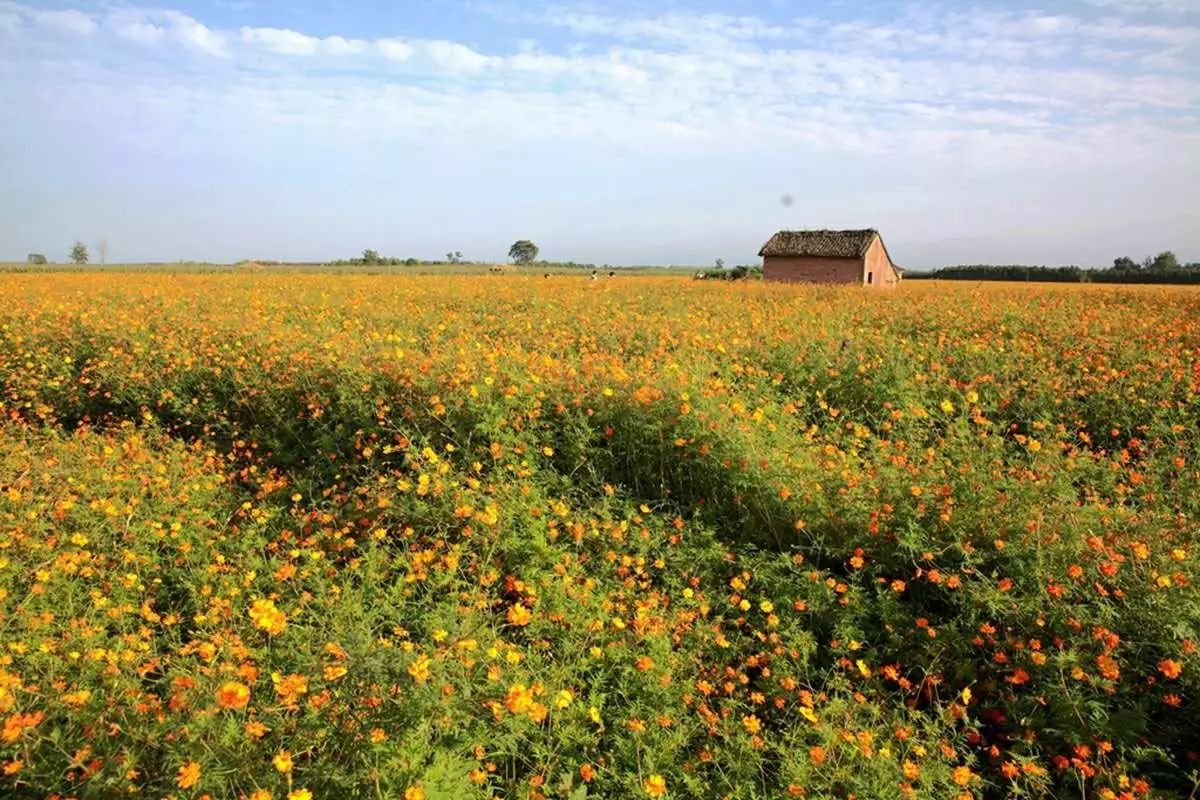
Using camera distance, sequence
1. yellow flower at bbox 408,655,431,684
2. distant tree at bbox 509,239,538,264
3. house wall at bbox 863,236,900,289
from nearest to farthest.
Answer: yellow flower at bbox 408,655,431,684
house wall at bbox 863,236,900,289
distant tree at bbox 509,239,538,264

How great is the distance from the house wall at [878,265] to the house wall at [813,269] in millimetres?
526

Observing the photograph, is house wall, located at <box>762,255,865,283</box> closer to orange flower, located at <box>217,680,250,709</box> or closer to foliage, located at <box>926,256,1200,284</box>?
foliage, located at <box>926,256,1200,284</box>

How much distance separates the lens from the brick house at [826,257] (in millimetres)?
29406

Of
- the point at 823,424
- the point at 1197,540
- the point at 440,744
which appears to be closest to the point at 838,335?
the point at 823,424

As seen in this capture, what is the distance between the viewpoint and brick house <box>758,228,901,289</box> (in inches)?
1158

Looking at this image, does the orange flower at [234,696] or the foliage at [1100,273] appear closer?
the orange flower at [234,696]

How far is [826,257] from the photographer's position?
30.1 m

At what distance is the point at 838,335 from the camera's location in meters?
6.88

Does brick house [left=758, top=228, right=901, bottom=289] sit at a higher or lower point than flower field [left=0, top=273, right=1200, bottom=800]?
higher

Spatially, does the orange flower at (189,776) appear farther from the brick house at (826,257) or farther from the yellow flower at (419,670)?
the brick house at (826,257)

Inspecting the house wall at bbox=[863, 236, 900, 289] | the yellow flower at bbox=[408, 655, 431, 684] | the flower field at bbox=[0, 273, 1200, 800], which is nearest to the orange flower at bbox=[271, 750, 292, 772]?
the flower field at bbox=[0, 273, 1200, 800]

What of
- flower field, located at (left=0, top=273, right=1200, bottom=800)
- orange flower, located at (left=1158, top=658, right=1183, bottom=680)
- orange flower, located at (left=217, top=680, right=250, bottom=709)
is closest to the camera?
orange flower, located at (left=217, top=680, right=250, bottom=709)

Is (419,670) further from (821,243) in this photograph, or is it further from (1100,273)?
(1100,273)

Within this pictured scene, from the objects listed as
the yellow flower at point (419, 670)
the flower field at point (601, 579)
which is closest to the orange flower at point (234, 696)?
the flower field at point (601, 579)
